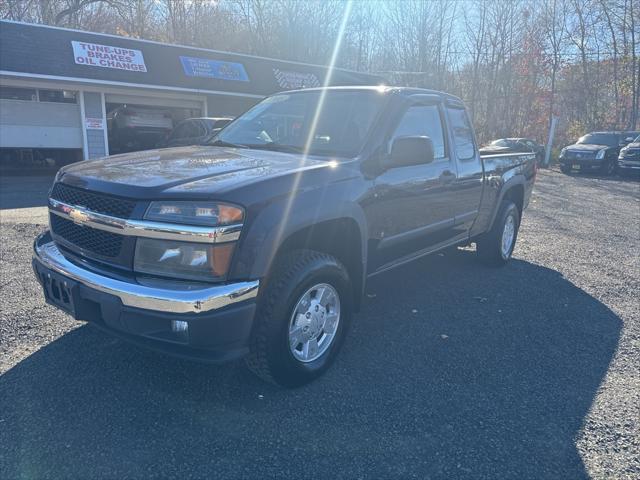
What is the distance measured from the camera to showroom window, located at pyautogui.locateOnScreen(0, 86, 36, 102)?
15078 millimetres

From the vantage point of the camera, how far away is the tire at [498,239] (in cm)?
597

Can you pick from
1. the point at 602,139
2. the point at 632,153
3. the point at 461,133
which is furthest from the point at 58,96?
the point at 602,139

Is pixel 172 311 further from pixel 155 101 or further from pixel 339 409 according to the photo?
pixel 155 101

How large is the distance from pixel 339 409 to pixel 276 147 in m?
2.03

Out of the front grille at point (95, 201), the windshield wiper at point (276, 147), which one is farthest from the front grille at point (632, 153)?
the front grille at point (95, 201)

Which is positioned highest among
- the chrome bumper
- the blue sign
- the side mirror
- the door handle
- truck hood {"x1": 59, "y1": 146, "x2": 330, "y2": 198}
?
the blue sign

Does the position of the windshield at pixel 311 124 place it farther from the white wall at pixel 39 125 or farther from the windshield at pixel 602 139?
the windshield at pixel 602 139

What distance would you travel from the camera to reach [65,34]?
49.5ft

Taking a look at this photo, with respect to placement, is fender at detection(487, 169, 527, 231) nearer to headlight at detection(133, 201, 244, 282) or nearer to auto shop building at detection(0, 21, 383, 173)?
headlight at detection(133, 201, 244, 282)

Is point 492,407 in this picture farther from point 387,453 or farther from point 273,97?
point 273,97

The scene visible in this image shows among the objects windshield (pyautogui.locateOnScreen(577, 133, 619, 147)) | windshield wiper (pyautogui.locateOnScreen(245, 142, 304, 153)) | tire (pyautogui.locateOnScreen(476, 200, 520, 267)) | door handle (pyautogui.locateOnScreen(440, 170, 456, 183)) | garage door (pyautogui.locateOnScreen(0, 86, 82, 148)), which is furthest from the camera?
windshield (pyautogui.locateOnScreen(577, 133, 619, 147))

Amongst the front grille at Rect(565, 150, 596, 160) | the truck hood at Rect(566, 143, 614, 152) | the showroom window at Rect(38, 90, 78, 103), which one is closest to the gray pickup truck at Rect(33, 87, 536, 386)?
the showroom window at Rect(38, 90, 78, 103)

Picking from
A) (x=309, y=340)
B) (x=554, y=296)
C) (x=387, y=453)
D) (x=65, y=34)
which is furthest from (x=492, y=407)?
(x=65, y=34)

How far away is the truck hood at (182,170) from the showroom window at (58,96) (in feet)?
47.0
